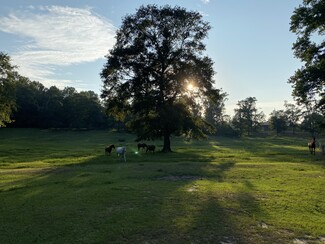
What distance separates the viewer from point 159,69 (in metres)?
43.2

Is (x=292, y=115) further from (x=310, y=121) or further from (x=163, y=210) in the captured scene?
(x=163, y=210)

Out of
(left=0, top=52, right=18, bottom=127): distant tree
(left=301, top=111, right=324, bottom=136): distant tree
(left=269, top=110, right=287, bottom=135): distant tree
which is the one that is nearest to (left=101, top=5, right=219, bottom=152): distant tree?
(left=0, top=52, right=18, bottom=127): distant tree

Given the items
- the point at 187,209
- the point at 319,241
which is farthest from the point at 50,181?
the point at 319,241

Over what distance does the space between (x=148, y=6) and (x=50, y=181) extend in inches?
1223

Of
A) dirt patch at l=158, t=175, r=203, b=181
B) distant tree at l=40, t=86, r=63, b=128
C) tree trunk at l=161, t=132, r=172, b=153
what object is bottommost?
dirt patch at l=158, t=175, r=203, b=181

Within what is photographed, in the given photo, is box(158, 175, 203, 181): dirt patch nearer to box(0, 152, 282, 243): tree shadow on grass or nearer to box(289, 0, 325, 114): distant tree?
box(0, 152, 282, 243): tree shadow on grass

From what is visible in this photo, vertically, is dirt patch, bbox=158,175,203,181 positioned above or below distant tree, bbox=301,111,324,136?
below

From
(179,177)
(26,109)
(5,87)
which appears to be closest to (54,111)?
(26,109)

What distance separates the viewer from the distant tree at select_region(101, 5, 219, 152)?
41719 mm

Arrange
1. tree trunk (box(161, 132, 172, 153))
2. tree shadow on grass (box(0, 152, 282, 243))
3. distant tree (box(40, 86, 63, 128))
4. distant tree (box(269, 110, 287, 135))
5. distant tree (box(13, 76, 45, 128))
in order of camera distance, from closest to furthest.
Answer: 1. tree shadow on grass (box(0, 152, 282, 243))
2. tree trunk (box(161, 132, 172, 153))
3. distant tree (box(13, 76, 45, 128))
4. distant tree (box(40, 86, 63, 128))
5. distant tree (box(269, 110, 287, 135))

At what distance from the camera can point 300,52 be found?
1367 inches

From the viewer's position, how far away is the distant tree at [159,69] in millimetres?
41719

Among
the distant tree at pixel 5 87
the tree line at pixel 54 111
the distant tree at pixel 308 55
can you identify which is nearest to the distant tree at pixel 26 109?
the tree line at pixel 54 111

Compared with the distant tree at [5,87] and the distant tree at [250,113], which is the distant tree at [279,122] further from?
the distant tree at [5,87]
